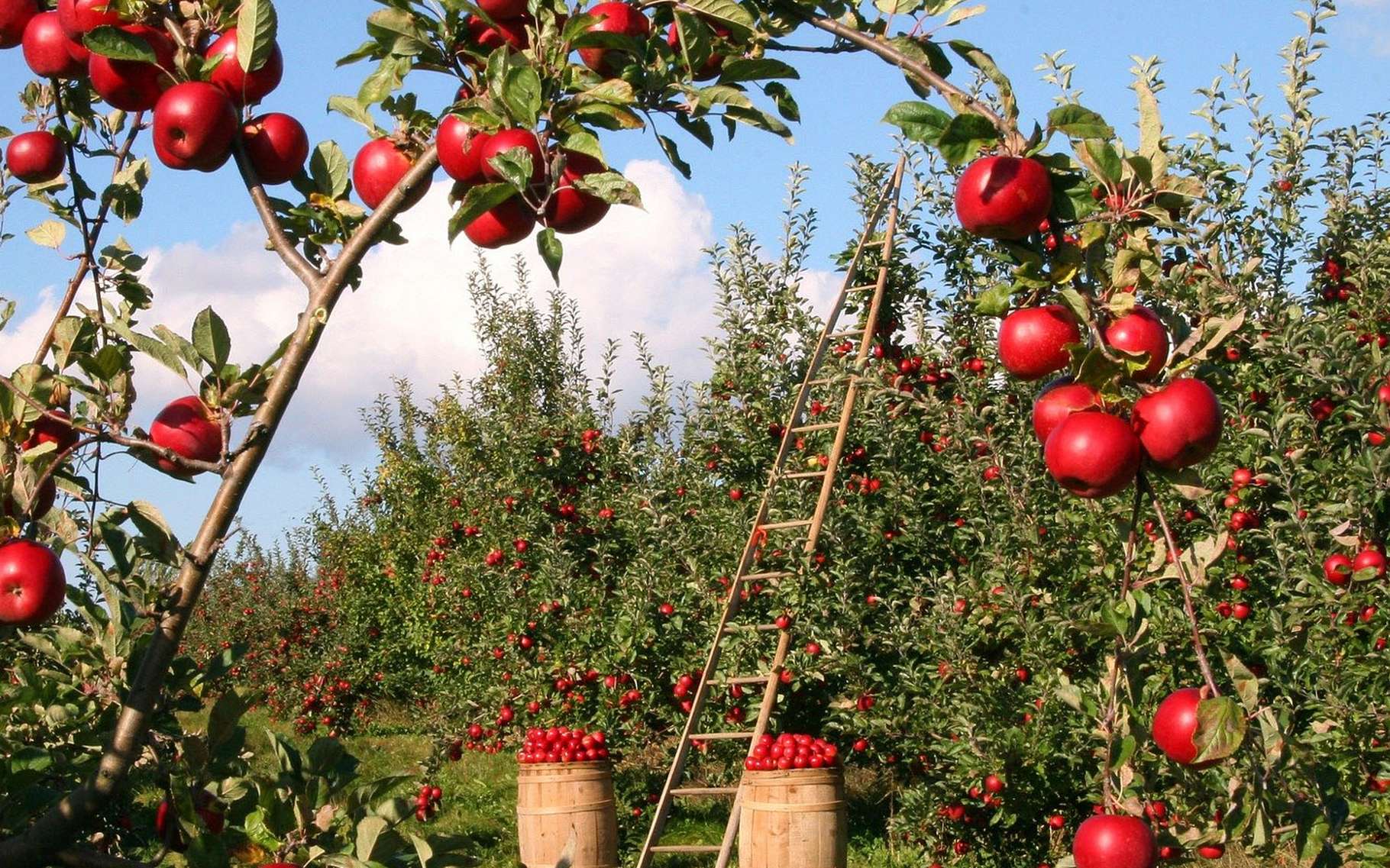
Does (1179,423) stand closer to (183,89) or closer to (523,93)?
(523,93)

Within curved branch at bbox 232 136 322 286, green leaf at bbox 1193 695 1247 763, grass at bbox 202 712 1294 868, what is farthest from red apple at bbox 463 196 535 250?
grass at bbox 202 712 1294 868

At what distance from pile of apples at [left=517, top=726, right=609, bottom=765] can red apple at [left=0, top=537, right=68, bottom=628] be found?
4.90 m

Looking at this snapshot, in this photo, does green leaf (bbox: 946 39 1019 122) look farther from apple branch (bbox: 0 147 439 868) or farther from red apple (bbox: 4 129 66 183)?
red apple (bbox: 4 129 66 183)

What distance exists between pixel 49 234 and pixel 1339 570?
3828 mm

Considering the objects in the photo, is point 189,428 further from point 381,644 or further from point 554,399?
point 381,644

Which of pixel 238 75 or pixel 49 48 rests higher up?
pixel 49 48

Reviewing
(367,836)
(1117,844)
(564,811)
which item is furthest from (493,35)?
(564,811)

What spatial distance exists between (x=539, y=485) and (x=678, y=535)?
1.16 meters

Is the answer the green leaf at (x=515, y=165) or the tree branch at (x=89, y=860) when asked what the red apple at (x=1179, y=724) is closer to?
the green leaf at (x=515, y=165)

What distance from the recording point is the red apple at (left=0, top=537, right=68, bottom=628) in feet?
3.91

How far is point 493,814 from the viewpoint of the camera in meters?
8.07

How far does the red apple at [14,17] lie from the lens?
50.2 inches

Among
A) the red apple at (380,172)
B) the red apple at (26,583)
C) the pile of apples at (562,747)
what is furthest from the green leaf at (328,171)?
the pile of apples at (562,747)

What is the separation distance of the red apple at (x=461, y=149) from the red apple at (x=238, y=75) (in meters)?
0.19
